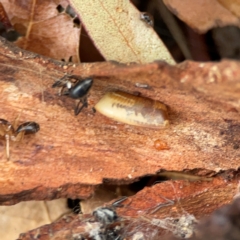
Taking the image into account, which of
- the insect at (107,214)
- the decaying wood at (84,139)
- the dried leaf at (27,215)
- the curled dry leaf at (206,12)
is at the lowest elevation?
the dried leaf at (27,215)

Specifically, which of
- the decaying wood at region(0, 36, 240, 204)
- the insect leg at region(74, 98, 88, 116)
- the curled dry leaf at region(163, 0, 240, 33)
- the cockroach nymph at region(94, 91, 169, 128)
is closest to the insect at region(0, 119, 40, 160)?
the decaying wood at region(0, 36, 240, 204)

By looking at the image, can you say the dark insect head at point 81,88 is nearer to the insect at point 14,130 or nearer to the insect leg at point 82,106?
the insect leg at point 82,106

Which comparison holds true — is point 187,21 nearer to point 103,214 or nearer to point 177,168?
point 177,168

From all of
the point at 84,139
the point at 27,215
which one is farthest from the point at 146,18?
the point at 27,215

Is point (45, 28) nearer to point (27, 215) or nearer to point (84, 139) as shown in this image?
point (84, 139)

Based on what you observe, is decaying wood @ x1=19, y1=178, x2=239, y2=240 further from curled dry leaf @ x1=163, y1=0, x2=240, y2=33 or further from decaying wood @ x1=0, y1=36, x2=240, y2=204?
curled dry leaf @ x1=163, y1=0, x2=240, y2=33

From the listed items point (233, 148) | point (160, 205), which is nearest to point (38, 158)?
point (160, 205)

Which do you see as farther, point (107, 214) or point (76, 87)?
A: point (107, 214)

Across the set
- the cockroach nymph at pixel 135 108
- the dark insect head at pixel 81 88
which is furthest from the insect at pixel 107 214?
the dark insect head at pixel 81 88
